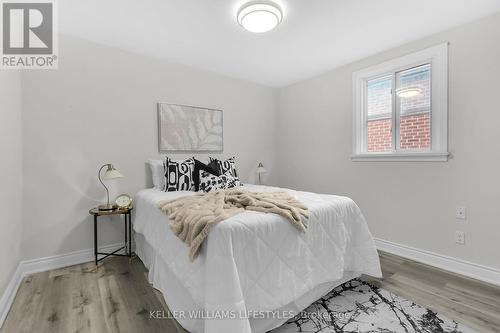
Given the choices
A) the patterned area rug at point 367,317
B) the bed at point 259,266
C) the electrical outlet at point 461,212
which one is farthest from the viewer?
the electrical outlet at point 461,212

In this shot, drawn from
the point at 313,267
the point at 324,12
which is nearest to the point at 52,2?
the point at 324,12

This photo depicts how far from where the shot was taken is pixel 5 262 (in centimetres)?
180

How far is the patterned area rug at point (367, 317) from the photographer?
5.06ft

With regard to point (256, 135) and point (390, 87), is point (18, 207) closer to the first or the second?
point (256, 135)

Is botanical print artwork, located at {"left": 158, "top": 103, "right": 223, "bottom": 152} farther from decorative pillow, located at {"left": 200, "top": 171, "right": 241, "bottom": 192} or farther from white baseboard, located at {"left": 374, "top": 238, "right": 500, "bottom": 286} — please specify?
white baseboard, located at {"left": 374, "top": 238, "right": 500, "bottom": 286}

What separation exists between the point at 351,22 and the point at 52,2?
8.29 ft

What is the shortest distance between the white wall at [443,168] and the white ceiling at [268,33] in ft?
0.89

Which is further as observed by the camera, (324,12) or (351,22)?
(351,22)

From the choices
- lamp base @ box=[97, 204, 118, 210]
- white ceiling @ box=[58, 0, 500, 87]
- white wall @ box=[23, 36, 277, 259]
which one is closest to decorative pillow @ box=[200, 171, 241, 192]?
white wall @ box=[23, 36, 277, 259]

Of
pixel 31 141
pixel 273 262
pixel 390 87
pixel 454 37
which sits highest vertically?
pixel 454 37

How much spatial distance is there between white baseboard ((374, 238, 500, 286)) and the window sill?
936 mm

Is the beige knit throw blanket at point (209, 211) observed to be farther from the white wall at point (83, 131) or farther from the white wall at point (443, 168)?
the white wall at point (443, 168)

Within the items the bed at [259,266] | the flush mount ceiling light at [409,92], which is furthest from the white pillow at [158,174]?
the flush mount ceiling light at [409,92]

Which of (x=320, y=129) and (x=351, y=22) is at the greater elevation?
(x=351, y=22)
